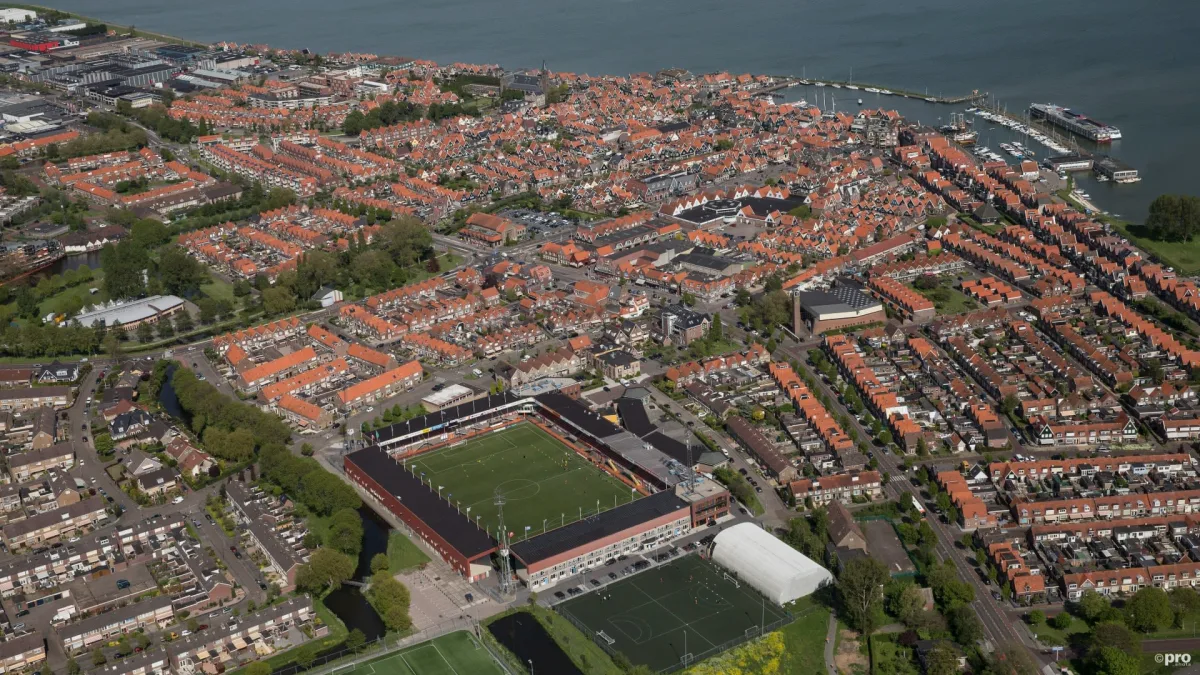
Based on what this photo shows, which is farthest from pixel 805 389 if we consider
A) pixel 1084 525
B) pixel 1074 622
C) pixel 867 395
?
pixel 1074 622

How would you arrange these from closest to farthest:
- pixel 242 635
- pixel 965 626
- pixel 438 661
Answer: pixel 965 626, pixel 438 661, pixel 242 635

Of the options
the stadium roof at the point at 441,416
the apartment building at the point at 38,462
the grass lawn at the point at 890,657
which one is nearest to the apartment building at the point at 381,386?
the stadium roof at the point at 441,416

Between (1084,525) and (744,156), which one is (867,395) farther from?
(744,156)

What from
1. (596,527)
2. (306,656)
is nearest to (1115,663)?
(596,527)

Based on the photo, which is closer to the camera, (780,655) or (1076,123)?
(780,655)

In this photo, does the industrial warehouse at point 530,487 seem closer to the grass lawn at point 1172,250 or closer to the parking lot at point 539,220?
the parking lot at point 539,220

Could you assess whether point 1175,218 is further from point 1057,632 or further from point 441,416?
point 441,416

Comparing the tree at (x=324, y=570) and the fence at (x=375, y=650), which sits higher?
the tree at (x=324, y=570)
